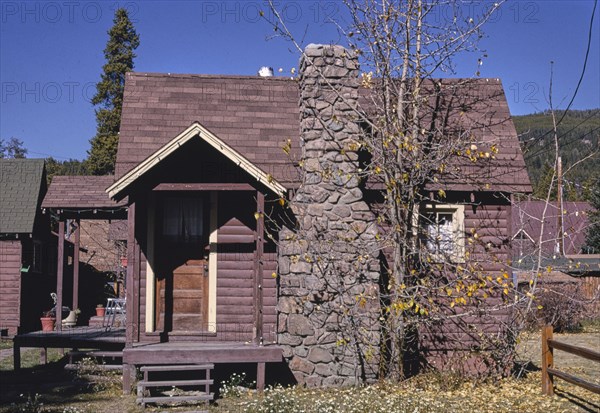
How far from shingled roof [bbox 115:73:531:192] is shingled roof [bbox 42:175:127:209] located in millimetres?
2779

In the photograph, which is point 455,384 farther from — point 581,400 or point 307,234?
point 307,234

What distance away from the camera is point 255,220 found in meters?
14.0

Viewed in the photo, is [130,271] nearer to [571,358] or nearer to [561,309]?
[571,358]

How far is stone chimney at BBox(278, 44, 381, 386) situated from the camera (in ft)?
43.3

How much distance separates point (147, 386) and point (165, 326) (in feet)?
7.06

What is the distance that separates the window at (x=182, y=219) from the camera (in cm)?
1409

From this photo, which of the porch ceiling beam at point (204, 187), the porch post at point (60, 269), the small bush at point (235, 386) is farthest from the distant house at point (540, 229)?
the porch post at point (60, 269)

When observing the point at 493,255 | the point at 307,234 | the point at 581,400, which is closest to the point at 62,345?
the point at 307,234

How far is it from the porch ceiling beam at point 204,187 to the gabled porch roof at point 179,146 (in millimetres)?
372

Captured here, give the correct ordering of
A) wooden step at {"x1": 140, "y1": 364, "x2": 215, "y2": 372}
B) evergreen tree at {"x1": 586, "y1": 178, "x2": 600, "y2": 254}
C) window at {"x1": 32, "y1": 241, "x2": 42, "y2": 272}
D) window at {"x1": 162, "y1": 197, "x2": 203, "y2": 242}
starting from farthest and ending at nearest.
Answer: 1. evergreen tree at {"x1": 586, "y1": 178, "x2": 600, "y2": 254}
2. window at {"x1": 32, "y1": 241, "x2": 42, "y2": 272}
3. window at {"x1": 162, "y1": 197, "x2": 203, "y2": 242}
4. wooden step at {"x1": 140, "y1": 364, "x2": 215, "y2": 372}

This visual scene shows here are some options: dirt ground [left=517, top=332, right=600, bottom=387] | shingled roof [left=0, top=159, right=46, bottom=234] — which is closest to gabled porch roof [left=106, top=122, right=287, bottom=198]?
dirt ground [left=517, top=332, right=600, bottom=387]

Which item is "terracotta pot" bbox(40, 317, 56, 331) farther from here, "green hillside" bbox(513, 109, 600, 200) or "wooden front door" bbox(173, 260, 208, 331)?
"green hillside" bbox(513, 109, 600, 200)

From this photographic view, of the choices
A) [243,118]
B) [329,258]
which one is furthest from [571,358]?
[243,118]

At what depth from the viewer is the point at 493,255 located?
1448 centimetres
